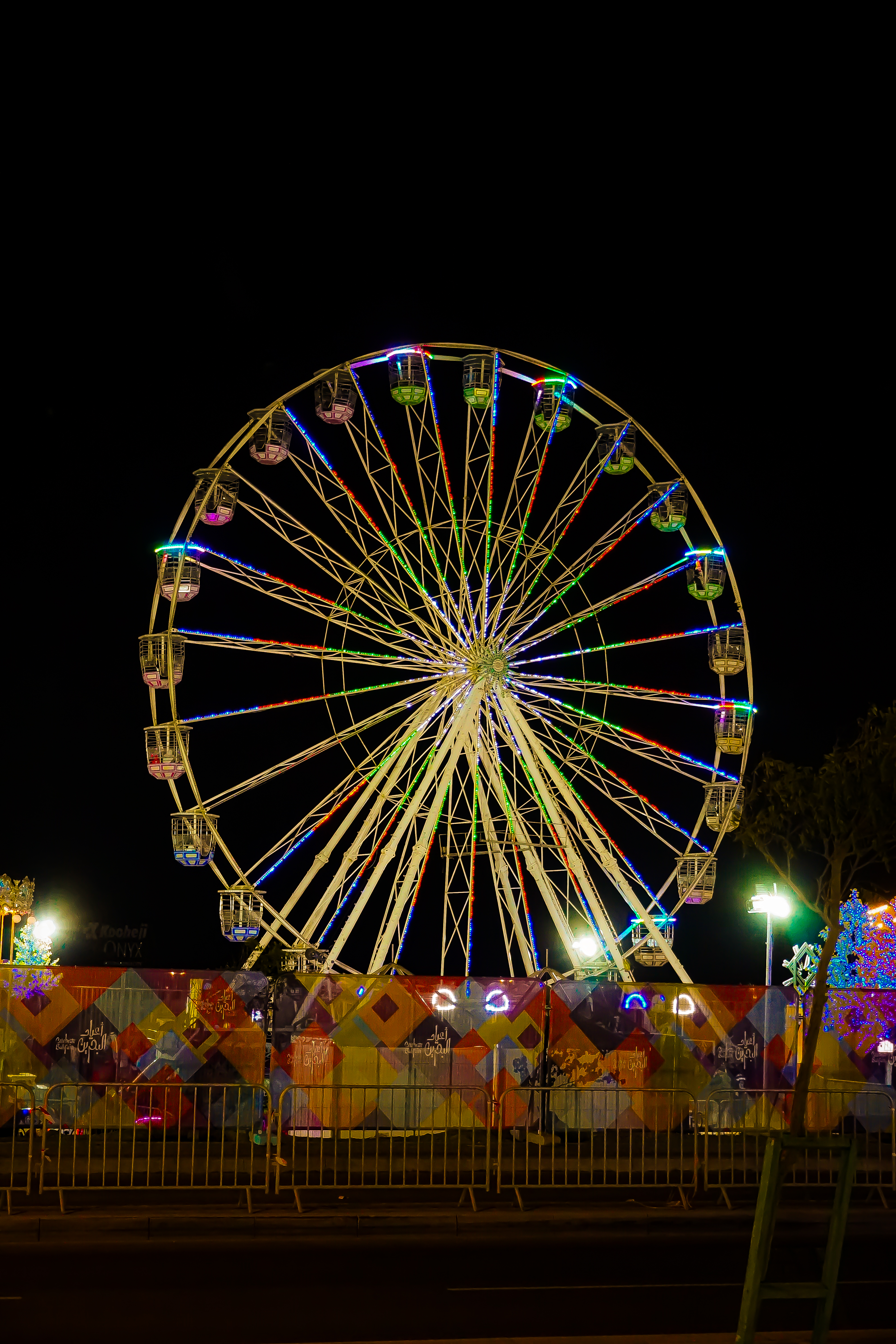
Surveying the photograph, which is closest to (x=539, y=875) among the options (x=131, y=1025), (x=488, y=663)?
(x=488, y=663)

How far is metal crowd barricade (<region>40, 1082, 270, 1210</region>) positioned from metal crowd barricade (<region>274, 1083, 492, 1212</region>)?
0.36 metres

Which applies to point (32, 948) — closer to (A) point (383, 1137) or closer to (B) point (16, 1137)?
(A) point (383, 1137)

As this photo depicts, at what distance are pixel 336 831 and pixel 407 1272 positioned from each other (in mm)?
12029

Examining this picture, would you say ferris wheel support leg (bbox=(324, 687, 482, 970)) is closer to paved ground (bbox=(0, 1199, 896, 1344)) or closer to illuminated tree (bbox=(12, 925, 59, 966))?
paved ground (bbox=(0, 1199, 896, 1344))

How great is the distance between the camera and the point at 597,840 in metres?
20.8

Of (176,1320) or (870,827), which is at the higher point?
(870,827)

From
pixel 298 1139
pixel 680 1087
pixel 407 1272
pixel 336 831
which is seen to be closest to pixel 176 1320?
pixel 407 1272

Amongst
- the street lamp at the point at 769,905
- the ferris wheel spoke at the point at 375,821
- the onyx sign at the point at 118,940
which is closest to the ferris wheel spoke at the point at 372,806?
the ferris wheel spoke at the point at 375,821

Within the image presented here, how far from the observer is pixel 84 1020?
14.1 metres

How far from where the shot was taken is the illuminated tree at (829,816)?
37.9 feet

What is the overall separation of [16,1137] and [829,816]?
25.7ft

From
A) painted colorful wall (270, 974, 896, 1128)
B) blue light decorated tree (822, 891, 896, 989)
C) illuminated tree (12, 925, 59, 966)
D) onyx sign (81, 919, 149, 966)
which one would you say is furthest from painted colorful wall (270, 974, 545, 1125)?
onyx sign (81, 919, 149, 966)

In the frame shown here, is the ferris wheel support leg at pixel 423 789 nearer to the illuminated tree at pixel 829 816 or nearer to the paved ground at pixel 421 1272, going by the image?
the illuminated tree at pixel 829 816

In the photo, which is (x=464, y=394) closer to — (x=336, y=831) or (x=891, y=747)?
(x=336, y=831)
